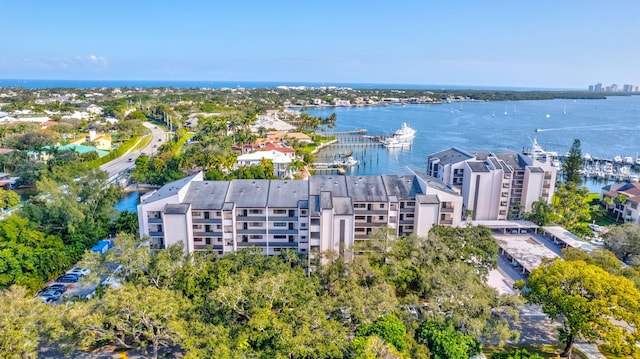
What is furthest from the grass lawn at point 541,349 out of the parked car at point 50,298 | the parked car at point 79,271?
the parked car at point 79,271

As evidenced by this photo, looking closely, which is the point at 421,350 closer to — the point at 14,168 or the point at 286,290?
the point at 286,290

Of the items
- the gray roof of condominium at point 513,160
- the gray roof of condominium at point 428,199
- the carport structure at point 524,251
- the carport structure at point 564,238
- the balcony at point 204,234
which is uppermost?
the gray roof of condominium at point 513,160

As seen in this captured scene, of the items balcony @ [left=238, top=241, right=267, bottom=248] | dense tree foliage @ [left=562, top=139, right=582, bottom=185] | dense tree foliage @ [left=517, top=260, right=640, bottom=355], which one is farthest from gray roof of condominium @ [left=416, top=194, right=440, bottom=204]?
dense tree foliage @ [left=562, top=139, right=582, bottom=185]

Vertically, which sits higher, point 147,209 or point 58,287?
point 147,209

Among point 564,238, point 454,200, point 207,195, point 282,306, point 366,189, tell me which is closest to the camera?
point 282,306

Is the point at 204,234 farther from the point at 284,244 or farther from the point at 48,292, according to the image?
the point at 48,292

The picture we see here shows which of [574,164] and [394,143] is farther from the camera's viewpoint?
[394,143]

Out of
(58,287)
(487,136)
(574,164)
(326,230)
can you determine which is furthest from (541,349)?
(487,136)

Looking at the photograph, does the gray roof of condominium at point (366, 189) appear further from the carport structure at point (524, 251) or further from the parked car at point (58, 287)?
the parked car at point (58, 287)
